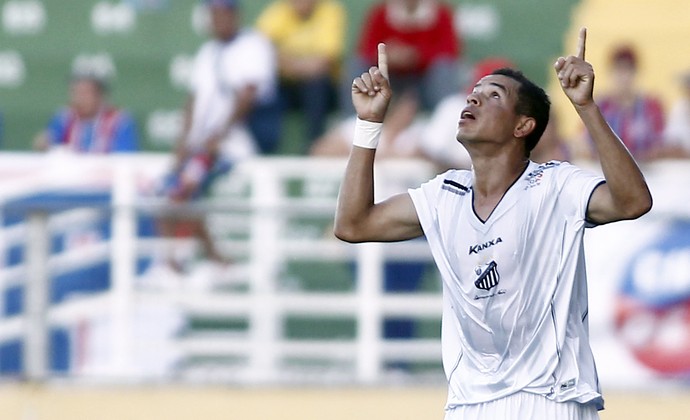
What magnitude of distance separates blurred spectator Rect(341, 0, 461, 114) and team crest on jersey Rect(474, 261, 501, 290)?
18.0ft

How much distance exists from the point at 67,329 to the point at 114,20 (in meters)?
4.53

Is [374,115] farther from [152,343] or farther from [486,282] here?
[152,343]

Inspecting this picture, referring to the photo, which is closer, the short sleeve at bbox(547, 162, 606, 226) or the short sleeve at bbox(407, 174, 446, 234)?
the short sleeve at bbox(547, 162, 606, 226)

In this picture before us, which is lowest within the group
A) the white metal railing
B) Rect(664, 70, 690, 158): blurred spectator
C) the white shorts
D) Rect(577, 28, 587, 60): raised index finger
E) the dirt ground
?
the dirt ground

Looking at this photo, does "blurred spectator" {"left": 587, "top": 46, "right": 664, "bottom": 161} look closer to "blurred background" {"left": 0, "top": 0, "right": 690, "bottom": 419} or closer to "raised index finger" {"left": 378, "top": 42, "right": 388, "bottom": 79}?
"blurred background" {"left": 0, "top": 0, "right": 690, "bottom": 419}

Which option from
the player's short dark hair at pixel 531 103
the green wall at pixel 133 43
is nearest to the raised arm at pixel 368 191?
the player's short dark hair at pixel 531 103

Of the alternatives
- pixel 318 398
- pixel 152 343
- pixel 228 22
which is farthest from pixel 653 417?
pixel 228 22

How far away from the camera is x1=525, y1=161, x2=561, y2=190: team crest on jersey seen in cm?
440

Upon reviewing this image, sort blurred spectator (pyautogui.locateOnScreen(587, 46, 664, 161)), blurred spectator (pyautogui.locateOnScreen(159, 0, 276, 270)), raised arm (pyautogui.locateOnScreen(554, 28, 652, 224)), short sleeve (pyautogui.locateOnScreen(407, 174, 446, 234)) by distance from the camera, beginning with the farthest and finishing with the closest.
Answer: blurred spectator (pyautogui.locateOnScreen(159, 0, 276, 270)), blurred spectator (pyautogui.locateOnScreen(587, 46, 664, 161)), short sleeve (pyautogui.locateOnScreen(407, 174, 446, 234)), raised arm (pyautogui.locateOnScreen(554, 28, 652, 224))

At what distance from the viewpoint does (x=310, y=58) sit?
33.4 feet

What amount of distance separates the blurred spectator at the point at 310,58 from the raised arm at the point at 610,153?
20.1 ft

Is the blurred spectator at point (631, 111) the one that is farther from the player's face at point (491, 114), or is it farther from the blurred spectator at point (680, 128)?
the player's face at point (491, 114)

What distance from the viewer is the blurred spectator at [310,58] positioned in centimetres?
1020

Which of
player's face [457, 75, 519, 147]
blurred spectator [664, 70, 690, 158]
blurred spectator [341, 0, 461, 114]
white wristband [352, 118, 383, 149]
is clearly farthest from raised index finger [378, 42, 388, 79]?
blurred spectator [341, 0, 461, 114]
